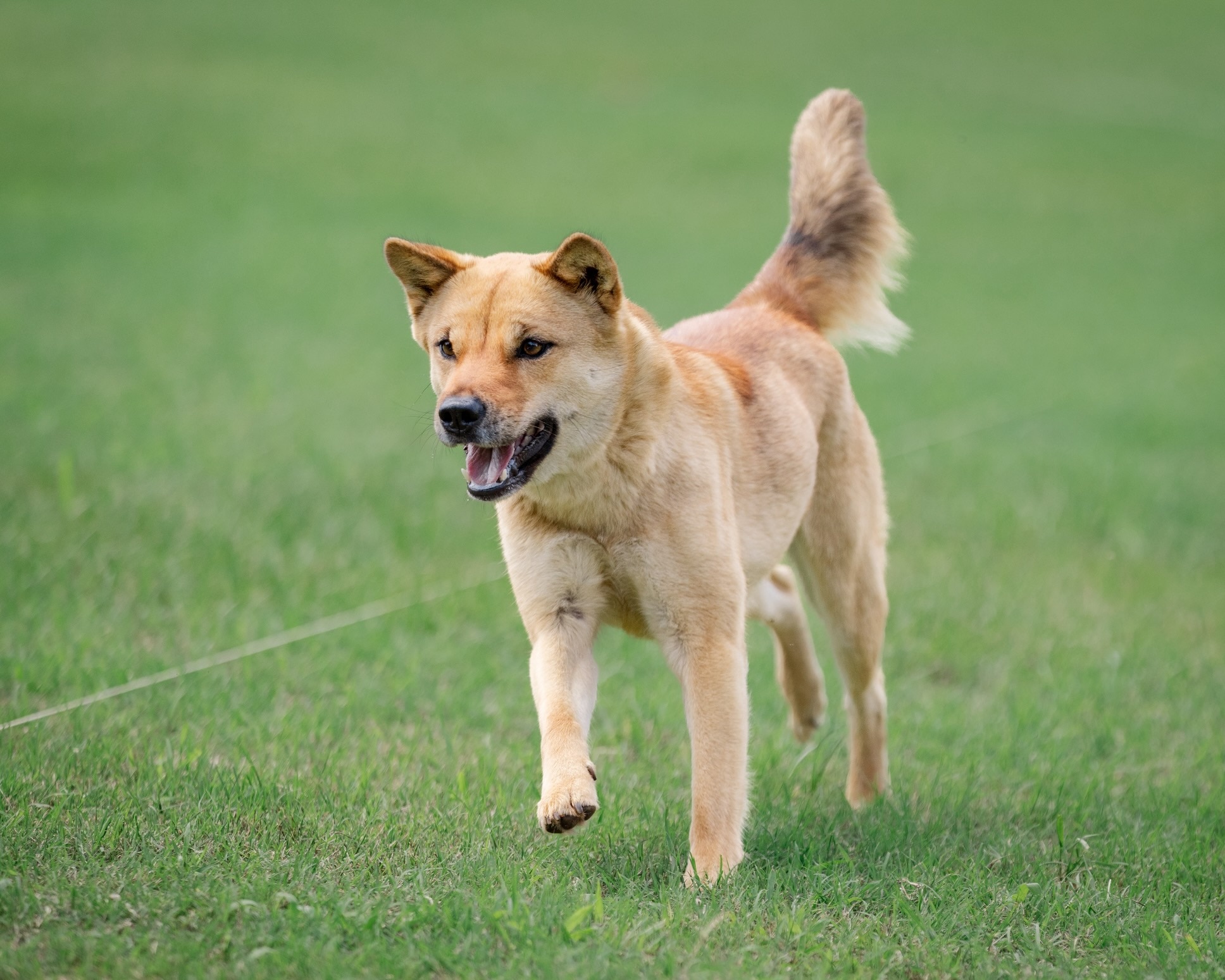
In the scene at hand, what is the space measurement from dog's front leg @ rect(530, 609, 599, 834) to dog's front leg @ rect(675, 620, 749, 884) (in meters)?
0.30

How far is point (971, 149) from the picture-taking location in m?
28.4

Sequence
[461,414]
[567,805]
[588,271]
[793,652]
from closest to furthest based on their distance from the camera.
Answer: [567,805] < [461,414] < [588,271] < [793,652]

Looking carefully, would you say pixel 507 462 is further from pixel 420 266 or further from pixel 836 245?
pixel 836 245

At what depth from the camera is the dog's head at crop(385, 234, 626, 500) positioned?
4.11m

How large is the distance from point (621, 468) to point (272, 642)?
2710 mm

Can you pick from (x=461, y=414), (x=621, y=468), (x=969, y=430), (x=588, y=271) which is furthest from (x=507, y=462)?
(x=969, y=430)

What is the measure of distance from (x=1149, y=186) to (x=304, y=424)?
2102 cm

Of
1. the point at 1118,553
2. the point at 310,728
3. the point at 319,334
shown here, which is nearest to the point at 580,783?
the point at 310,728

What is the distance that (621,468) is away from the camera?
4.38 metres

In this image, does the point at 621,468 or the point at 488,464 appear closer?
the point at 488,464

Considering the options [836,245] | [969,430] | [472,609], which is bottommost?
[969,430]

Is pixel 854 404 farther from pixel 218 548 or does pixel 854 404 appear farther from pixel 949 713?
pixel 218 548

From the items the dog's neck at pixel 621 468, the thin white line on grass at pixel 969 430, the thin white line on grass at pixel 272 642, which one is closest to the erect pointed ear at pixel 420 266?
the dog's neck at pixel 621 468

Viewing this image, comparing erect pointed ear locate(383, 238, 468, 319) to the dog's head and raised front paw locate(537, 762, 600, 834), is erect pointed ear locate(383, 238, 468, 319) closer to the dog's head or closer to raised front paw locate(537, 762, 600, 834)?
the dog's head
